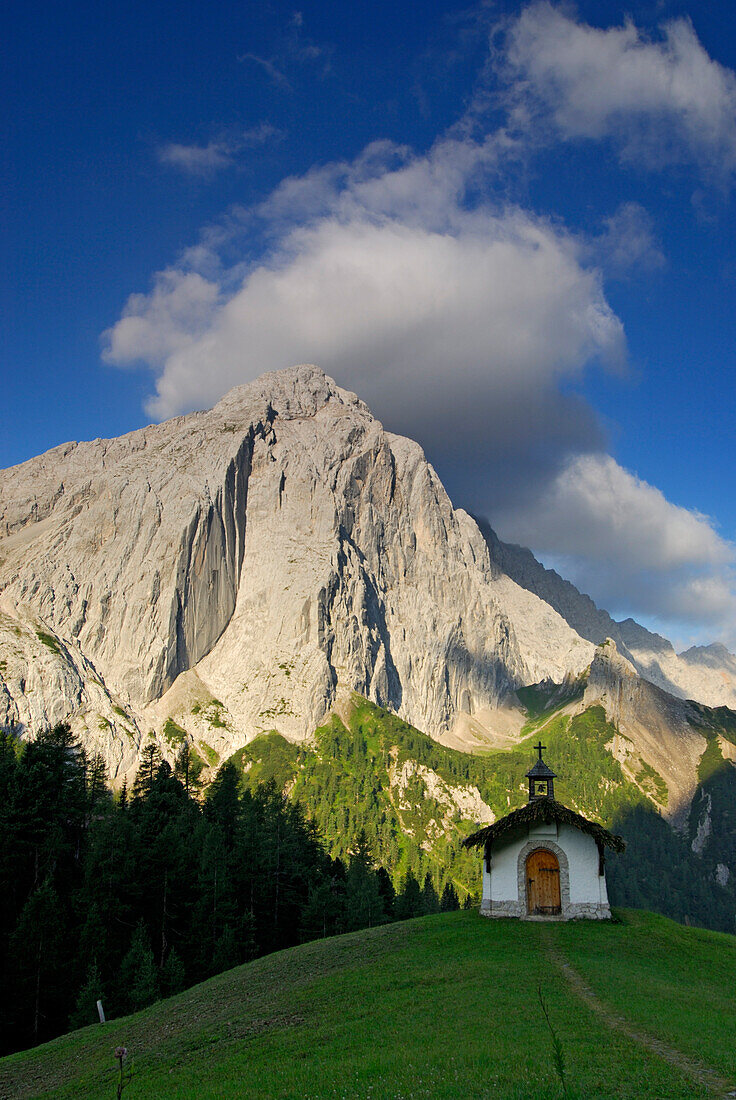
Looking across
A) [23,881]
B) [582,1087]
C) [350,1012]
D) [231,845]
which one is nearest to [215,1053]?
[350,1012]

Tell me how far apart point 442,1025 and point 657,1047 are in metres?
6.72

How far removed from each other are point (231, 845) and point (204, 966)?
2061cm

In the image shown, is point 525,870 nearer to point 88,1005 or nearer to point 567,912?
point 567,912

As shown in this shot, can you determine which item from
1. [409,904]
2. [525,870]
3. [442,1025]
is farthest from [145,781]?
[442,1025]

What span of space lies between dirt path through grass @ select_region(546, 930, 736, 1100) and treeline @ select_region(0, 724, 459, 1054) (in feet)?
107

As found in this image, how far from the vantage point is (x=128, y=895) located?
59438 mm

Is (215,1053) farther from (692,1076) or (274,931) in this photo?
(274,931)

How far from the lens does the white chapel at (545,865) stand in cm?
4300

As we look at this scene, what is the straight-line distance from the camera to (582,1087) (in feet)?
53.8

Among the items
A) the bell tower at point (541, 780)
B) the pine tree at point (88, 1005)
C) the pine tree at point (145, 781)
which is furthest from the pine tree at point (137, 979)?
the pine tree at point (145, 781)

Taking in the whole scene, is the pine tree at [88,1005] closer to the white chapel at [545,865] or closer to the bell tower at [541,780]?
the white chapel at [545,865]

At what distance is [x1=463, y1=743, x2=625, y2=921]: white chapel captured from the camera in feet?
141

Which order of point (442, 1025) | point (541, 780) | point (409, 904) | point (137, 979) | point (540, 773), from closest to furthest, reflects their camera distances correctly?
point (442, 1025), point (137, 979), point (540, 773), point (541, 780), point (409, 904)

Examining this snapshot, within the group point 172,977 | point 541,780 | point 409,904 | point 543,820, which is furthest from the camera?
point 409,904
